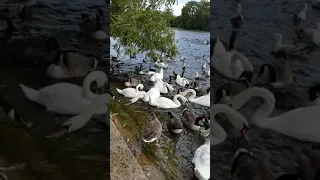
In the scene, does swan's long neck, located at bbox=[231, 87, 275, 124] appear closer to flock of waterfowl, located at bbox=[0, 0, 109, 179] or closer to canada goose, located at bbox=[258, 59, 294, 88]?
canada goose, located at bbox=[258, 59, 294, 88]

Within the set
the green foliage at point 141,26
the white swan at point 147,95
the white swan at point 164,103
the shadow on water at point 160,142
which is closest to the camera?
the shadow on water at point 160,142

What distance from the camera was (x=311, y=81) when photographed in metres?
1.04

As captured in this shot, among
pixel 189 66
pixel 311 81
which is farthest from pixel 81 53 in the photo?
pixel 189 66

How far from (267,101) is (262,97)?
0.8 inches

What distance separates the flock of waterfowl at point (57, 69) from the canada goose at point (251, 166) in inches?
20.4

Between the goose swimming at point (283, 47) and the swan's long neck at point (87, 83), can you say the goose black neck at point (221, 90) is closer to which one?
the goose swimming at point (283, 47)

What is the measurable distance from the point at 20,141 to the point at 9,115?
96 mm

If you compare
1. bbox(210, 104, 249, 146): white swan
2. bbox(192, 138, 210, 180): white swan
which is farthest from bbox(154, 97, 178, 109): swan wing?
bbox(210, 104, 249, 146): white swan

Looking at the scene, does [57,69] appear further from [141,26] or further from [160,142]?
[141,26]

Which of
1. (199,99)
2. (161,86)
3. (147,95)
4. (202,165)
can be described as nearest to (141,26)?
(161,86)

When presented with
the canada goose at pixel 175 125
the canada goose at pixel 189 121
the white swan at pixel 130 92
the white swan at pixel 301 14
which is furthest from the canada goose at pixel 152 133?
the white swan at pixel 301 14

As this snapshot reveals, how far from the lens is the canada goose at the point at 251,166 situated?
109 cm

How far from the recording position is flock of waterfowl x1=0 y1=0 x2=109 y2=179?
43.4 inches

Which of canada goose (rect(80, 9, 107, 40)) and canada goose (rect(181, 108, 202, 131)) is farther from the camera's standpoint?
canada goose (rect(181, 108, 202, 131))
